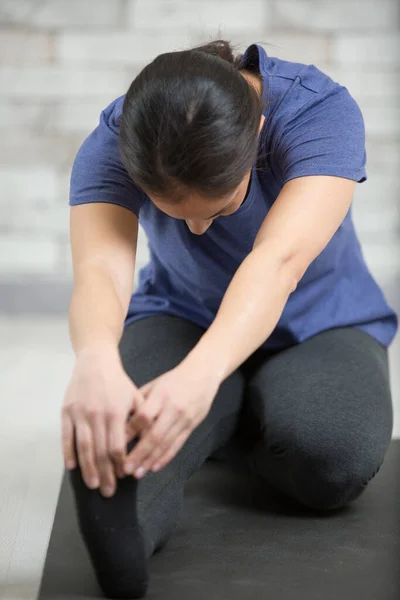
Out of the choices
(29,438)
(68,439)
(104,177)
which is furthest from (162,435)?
(29,438)

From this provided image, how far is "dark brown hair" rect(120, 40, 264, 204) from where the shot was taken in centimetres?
107

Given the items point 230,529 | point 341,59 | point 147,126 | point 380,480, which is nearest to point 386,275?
point 341,59

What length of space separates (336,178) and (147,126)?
32 cm

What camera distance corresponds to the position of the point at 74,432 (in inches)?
41.6

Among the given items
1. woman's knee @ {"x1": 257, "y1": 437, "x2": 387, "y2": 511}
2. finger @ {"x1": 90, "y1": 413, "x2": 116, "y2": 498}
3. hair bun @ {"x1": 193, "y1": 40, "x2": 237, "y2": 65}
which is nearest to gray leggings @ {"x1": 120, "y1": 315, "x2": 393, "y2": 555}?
woman's knee @ {"x1": 257, "y1": 437, "x2": 387, "y2": 511}

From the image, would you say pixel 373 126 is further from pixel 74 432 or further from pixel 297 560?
pixel 74 432

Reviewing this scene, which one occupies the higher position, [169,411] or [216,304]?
[169,411]

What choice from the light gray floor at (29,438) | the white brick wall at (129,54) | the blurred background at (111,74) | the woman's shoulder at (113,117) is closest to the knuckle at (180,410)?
the light gray floor at (29,438)

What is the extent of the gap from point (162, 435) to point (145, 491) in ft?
0.81

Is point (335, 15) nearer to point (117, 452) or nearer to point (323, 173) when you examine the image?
point (323, 173)

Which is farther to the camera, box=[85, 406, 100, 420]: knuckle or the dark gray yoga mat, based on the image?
the dark gray yoga mat

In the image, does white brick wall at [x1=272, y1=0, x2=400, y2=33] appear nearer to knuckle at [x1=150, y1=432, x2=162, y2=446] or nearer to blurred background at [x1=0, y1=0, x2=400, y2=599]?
blurred background at [x1=0, y1=0, x2=400, y2=599]

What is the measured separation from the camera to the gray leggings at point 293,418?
1.37m

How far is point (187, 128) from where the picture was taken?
106cm
